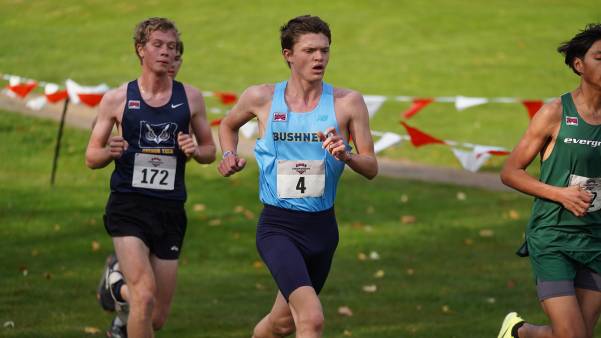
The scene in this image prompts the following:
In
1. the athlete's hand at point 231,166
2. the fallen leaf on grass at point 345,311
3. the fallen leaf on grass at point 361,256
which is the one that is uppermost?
the athlete's hand at point 231,166

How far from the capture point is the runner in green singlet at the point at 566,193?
21.5 ft

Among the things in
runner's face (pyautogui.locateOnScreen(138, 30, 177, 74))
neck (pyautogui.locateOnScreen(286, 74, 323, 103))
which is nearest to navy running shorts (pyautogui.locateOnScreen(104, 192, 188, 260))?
runner's face (pyautogui.locateOnScreen(138, 30, 177, 74))

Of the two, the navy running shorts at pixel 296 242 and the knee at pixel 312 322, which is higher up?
the navy running shorts at pixel 296 242

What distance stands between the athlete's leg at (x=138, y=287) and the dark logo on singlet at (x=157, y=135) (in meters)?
0.62

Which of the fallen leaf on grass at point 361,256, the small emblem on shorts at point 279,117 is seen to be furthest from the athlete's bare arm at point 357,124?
the fallen leaf on grass at point 361,256

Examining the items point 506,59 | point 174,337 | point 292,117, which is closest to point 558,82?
point 506,59

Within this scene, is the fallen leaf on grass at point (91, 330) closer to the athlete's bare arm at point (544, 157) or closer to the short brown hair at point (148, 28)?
the short brown hair at point (148, 28)

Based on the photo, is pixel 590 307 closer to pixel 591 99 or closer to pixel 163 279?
pixel 591 99

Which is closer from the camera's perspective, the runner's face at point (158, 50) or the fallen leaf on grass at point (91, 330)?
the runner's face at point (158, 50)

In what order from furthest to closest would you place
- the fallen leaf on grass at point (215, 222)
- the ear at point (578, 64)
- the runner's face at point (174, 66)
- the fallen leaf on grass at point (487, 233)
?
the fallen leaf on grass at point (215, 222) < the fallen leaf on grass at point (487, 233) < the runner's face at point (174, 66) < the ear at point (578, 64)

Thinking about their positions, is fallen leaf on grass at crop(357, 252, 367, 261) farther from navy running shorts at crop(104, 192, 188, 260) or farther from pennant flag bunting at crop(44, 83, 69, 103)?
navy running shorts at crop(104, 192, 188, 260)

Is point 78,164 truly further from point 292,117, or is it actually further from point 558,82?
point 558,82

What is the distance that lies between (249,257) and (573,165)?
647 centimetres

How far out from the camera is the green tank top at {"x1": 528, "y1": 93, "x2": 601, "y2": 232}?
6570 millimetres
